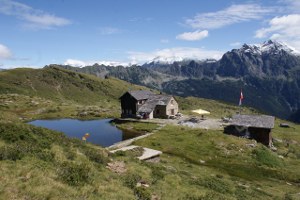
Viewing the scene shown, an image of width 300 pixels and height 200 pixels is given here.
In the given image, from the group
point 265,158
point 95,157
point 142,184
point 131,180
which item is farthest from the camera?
point 265,158

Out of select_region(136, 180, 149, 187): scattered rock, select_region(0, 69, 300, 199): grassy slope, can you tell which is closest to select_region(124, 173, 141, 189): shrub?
select_region(0, 69, 300, 199): grassy slope

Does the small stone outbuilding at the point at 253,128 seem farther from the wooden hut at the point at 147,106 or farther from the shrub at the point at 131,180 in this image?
the shrub at the point at 131,180

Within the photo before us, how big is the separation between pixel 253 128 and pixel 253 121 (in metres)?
1.99

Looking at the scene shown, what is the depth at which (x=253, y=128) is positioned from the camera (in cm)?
7356

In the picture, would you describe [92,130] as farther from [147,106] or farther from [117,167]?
[117,167]

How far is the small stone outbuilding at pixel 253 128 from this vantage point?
72000 millimetres

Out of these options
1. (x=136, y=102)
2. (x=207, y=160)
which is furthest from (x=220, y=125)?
(x=207, y=160)

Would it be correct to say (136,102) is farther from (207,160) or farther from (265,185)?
(265,185)

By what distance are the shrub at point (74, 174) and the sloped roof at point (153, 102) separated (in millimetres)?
74989

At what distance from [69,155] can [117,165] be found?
184 inches

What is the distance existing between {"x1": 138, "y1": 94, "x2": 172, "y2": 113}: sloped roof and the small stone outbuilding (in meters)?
27.1

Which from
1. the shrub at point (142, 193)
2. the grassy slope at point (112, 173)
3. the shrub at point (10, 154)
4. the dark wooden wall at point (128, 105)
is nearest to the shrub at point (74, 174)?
the grassy slope at point (112, 173)

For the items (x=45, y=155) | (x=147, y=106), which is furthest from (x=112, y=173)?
(x=147, y=106)

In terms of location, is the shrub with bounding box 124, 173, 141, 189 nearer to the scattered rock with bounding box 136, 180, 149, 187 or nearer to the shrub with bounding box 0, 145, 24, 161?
the scattered rock with bounding box 136, 180, 149, 187
